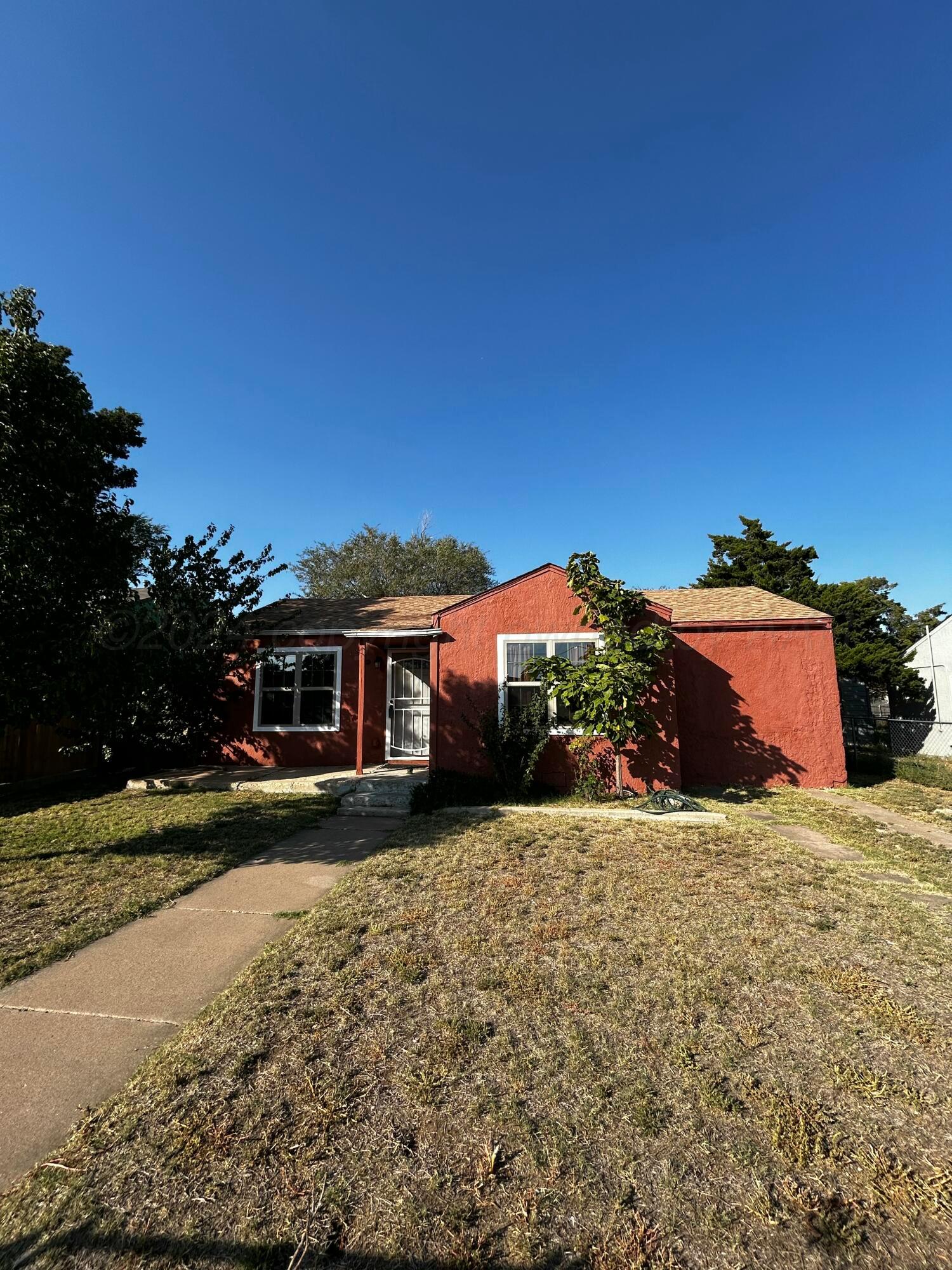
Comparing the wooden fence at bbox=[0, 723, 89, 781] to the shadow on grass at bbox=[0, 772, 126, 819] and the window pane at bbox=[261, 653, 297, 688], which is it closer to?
the shadow on grass at bbox=[0, 772, 126, 819]

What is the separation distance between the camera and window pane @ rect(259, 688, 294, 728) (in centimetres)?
1162

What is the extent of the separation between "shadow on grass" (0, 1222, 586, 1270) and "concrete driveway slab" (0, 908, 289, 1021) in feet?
4.30

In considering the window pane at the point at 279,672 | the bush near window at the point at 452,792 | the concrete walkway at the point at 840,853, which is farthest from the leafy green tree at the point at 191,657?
the concrete walkway at the point at 840,853

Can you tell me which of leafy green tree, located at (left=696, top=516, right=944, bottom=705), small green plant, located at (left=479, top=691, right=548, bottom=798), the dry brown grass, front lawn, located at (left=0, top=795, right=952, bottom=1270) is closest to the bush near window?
small green plant, located at (left=479, top=691, right=548, bottom=798)

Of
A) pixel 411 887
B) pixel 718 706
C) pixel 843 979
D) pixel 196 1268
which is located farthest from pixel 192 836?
pixel 718 706

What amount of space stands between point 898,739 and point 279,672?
15482 millimetres

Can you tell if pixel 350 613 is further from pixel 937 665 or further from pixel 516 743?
pixel 937 665

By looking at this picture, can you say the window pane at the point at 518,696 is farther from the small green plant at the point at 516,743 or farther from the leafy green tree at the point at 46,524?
the leafy green tree at the point at 46,524

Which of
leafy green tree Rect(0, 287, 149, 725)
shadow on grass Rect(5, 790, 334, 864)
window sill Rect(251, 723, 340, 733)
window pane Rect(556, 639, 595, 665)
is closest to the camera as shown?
leafy green tree Rect(0, 287, 149, 725)

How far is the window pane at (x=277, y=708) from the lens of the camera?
11625 millimetres

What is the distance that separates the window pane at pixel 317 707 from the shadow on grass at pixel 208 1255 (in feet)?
32.7

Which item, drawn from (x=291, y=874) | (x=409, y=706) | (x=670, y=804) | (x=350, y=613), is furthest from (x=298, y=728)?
(x=670, y=804)

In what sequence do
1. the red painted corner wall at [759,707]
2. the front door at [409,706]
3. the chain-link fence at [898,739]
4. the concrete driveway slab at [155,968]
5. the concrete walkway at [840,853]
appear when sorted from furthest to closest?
the chain-link fence at [898,739], the front door at [409,706], the red painted corner wall at [759,707], the concrete walkway at [840,853], the concrete driveway slab at [155,968]

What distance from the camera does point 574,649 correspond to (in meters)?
9.32
